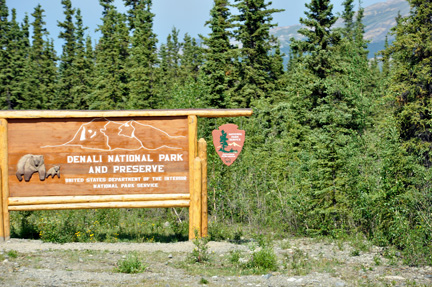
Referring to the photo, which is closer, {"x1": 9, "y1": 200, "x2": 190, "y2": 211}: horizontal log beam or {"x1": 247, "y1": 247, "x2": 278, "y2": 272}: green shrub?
{"x1": 247, "y1": 247, "x2": 278, "y2": 272}: green shrub

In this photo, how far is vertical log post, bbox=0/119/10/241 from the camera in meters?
9.77

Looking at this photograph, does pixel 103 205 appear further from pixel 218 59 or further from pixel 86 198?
pixel 218 59

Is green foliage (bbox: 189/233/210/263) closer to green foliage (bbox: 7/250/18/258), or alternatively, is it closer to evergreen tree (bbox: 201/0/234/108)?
green foliage (bbox: 7/250/18/258)

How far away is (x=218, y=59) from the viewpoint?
30.5 metres

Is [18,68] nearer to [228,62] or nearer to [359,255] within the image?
[228,62]

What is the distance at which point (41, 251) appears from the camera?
9141 mm

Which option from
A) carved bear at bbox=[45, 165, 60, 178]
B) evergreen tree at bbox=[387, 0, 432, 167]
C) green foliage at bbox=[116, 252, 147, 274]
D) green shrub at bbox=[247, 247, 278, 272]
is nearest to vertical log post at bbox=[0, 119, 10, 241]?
carved bear at bbox=[45, 165, 60, 178]

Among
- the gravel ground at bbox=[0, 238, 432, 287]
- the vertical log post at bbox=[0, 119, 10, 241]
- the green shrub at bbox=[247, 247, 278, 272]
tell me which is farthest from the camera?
the vertical log post at bbox=[0, 119, 10, 241]

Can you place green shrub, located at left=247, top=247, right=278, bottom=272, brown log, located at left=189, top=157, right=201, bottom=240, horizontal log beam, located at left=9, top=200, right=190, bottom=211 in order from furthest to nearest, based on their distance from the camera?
brown log, located at left=189, top=157, right=201, bottom=240, horizontal log beam, located at left=9, top=200, right=190, bottom=211, green shrub, located at left=247, top=247, right=278, bottom=272

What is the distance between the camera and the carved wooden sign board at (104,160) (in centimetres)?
993

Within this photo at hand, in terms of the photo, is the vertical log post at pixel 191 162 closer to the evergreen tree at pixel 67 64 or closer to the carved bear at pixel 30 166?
the carved bear at pixel 30 166

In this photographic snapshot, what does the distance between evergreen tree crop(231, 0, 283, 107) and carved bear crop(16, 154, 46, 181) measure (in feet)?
73.3

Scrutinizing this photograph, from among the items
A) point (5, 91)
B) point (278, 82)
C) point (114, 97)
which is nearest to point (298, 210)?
point (278, 82)

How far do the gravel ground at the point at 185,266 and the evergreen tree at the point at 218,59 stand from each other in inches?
684
